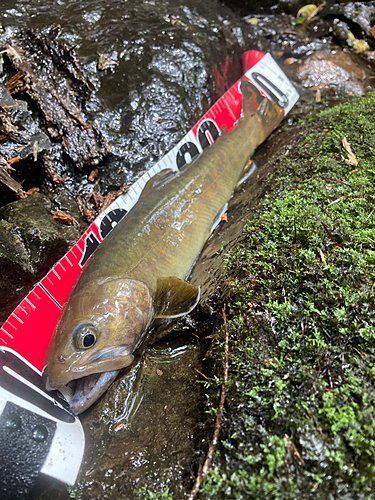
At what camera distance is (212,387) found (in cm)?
220

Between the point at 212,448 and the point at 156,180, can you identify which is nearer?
the point at 212,448

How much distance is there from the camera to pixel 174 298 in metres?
3.06

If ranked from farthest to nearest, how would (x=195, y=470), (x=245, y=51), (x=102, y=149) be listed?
(x=245, y=51) < (x=102, y=149) < (x=195, y=470)

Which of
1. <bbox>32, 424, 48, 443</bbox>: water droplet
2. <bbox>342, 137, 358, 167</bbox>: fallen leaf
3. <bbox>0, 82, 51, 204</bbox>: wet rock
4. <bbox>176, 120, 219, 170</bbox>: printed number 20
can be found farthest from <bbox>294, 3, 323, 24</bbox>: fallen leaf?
<bbox>32, 424, 48, 443</bbox>: water droplet

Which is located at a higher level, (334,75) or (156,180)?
(156,180)

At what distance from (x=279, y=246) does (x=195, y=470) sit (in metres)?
1.64

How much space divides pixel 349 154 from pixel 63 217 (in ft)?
10.2

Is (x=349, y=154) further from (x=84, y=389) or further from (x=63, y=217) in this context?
(x=84, y=389)

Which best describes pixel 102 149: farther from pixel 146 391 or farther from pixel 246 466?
pixel 246 466

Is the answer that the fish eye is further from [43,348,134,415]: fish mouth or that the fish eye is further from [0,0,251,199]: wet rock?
[0,0,251,199]: wet rock

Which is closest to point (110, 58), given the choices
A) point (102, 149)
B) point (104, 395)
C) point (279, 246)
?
Result: point (102, 149)

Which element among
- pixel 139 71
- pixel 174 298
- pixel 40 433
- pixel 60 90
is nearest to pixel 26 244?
pixel 174 298

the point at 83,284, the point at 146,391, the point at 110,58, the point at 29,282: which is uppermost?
the point at 110,58

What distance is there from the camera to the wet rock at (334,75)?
19.1 feet
